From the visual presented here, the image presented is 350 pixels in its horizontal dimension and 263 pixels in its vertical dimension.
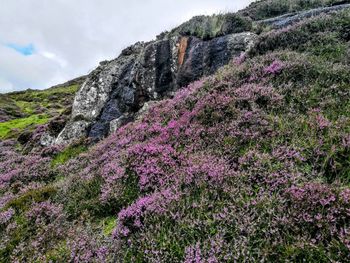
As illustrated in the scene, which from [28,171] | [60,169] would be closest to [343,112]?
[60,169]

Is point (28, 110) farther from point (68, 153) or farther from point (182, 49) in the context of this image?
point (182, 49)

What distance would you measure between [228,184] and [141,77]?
1165cm

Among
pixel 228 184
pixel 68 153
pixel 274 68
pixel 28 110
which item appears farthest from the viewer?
pixel 28 110

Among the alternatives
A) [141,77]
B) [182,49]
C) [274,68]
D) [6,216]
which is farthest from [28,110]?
[274,68]

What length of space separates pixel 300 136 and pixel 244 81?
368cm

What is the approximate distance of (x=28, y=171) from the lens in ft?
40.6

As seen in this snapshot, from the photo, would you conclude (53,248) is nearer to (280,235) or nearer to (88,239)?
(88,239)

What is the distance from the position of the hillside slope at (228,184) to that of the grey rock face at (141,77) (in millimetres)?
3787

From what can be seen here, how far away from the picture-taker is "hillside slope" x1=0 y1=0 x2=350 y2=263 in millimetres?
4180

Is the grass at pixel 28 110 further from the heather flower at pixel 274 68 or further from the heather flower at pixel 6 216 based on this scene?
the heather flower at pixel 274 68

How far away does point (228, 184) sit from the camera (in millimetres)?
5453

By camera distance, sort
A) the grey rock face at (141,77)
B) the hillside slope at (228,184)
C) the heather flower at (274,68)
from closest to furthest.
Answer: the hillside slope at (228,184)
the heather flower at (274,68)
the grey rock face at (141,77)

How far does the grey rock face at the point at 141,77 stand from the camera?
547 inches

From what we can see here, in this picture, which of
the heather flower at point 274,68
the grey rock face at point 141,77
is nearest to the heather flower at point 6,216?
the grey rock face at point 141,77
